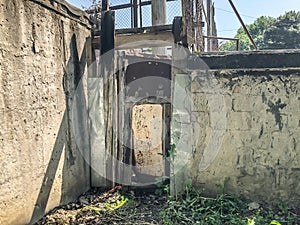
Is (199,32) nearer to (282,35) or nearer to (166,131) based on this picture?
(166,131)

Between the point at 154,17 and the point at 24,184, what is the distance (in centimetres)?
376

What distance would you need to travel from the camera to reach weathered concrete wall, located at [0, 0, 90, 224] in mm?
2879

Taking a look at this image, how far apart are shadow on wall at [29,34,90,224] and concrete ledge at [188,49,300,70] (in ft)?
4.95

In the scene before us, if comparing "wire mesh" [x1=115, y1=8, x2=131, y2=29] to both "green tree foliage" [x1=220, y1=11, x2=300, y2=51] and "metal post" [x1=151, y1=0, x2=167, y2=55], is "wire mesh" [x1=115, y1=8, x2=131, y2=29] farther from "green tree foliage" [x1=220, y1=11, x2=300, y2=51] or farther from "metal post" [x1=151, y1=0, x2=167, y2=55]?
"green tree foliage" [x1=220, y1=11, x2=300, y2=51]

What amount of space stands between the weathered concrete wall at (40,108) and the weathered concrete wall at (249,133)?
1551 millimetres

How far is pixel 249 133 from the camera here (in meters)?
3.68

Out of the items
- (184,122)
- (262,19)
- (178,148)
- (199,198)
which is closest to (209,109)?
(184,122)

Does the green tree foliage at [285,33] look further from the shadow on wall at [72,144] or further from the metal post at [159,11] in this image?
the shadow on wall at [72,144]

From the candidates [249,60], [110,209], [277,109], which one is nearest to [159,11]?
[249,60]

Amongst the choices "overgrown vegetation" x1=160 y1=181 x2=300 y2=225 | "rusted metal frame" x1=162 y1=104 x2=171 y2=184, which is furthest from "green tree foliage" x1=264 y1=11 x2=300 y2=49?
"overgrown vegetation" x1=160 y1=181 x2=300 y2=225

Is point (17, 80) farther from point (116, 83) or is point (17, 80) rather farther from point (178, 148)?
point (178, 148)

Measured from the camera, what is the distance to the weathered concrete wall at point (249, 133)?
3.57 metres

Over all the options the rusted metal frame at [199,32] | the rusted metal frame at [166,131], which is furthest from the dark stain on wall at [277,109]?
the rusted metal frame at [199,32]

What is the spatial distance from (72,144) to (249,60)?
2.42 m
